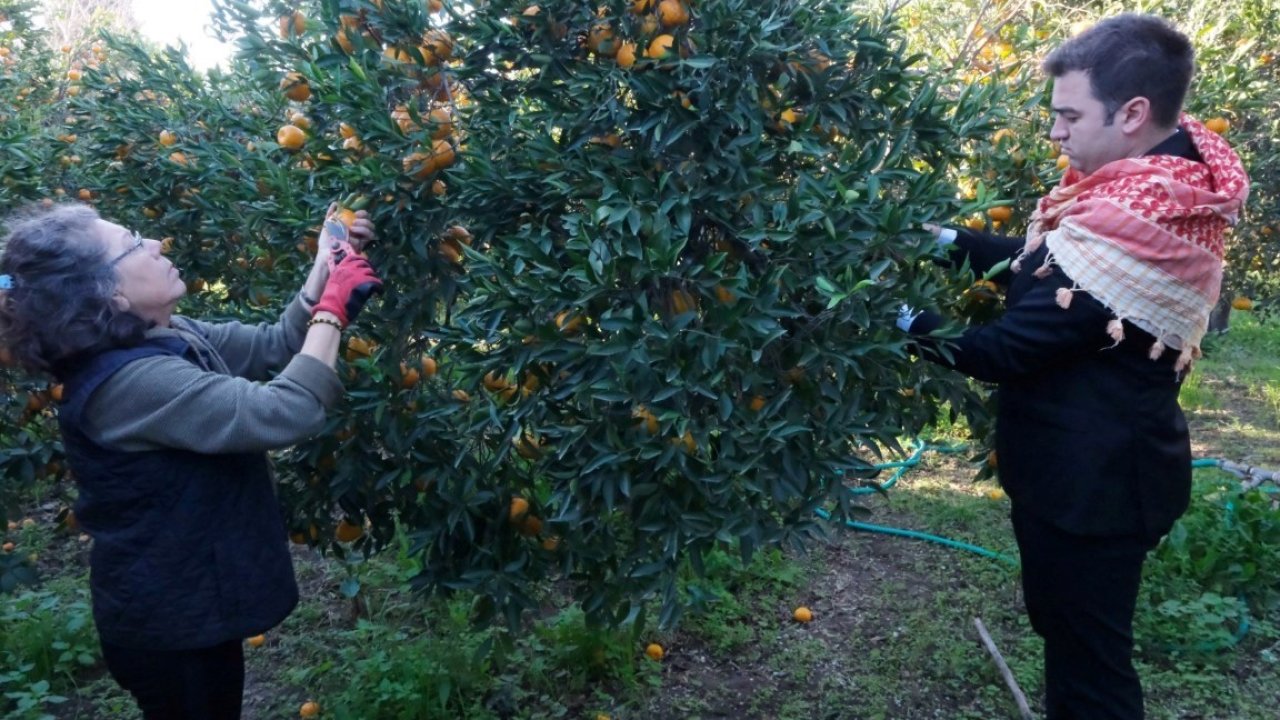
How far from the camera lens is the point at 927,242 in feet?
6.23

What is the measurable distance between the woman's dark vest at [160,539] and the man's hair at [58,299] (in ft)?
0.16

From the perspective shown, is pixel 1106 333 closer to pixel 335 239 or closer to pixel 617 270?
pixel 617 270

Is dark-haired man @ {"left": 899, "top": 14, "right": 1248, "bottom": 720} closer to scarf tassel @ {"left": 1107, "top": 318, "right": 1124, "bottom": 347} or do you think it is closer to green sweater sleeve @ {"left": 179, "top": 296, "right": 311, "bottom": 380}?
scarf tassel @ {"left": 1107, "top": 318, "right": 1124, "bottom": 347}

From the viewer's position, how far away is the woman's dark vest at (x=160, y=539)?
1885 mm

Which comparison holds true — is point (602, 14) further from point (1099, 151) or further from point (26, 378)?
point (26, 378)

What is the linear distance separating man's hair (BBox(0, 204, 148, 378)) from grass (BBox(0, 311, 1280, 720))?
3.94 ft

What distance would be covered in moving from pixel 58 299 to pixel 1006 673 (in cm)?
283

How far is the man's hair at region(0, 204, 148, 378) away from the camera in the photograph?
1813mm

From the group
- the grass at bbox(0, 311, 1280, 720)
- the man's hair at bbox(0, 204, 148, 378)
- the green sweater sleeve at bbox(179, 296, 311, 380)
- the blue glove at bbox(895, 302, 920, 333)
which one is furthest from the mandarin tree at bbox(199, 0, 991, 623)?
the grass at bbox(0, 311, 1280, 720)

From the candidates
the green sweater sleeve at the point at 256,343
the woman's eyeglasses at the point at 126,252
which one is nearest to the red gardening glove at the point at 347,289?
the green sweater sleeve at the point at 256,343

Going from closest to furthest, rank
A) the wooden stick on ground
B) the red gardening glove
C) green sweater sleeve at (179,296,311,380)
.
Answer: the red gardening glove
green sweater sleeve at (179,296,311,380)
the wooden stick on ground

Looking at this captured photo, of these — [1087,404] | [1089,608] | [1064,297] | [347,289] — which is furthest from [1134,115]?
[347,289]

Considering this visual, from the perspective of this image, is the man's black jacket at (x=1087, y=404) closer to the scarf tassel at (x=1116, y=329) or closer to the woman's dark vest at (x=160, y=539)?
the scarf tassel at (x=1116, y=329)

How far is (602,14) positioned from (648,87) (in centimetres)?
25
